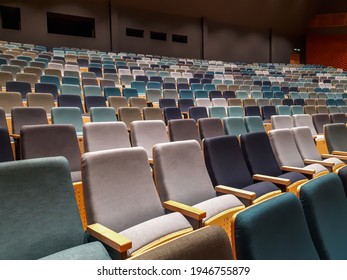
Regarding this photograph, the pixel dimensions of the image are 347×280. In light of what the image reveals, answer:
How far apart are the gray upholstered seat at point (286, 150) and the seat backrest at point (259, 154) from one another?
0.16 feet

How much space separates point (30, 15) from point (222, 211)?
3.90 metres

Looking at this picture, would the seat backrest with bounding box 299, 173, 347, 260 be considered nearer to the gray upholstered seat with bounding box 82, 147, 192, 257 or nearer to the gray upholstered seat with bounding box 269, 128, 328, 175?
the gray upholstered seat with bounding box 82, 147, 192, 257

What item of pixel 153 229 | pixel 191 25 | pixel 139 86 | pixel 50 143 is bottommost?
pixel 153 229

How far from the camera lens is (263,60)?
5.48 metres

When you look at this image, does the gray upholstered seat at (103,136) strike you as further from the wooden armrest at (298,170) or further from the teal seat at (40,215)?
the wooden armrest at (298,170)

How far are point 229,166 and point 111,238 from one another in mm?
439

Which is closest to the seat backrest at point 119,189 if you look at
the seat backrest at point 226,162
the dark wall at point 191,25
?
the seat backrest at point 226,162

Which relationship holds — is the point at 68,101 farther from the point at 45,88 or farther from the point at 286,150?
the point at 286,150

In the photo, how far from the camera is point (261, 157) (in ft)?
2.84

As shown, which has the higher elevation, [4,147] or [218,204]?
[4,147]

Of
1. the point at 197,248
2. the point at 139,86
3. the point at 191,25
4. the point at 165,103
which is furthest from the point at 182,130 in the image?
the point at 191,25
